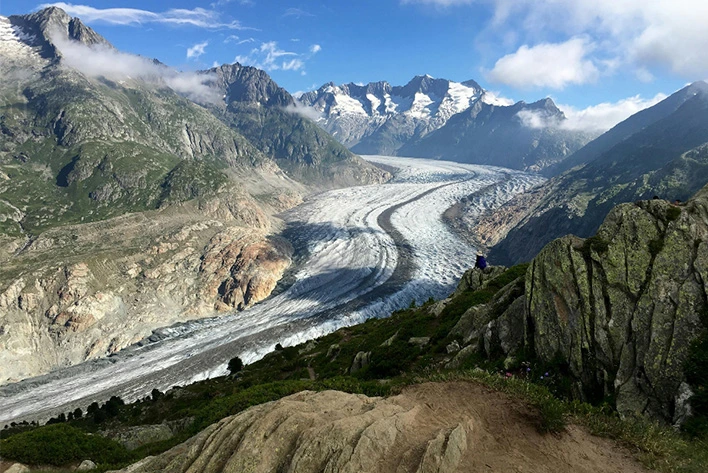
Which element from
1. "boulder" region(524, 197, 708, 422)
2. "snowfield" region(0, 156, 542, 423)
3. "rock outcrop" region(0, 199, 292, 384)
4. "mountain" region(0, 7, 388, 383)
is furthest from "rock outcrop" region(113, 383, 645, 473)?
"mountain" region(0, 7, 388, 383)

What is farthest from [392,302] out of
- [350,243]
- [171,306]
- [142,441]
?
[142,441]

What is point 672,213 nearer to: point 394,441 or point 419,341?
point 394,441

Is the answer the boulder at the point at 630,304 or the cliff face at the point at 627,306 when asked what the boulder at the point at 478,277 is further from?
the boulder at the point at 630,304

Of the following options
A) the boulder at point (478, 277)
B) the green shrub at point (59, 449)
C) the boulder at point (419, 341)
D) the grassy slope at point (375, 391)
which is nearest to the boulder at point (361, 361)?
the grassy slope at point (375, 391)

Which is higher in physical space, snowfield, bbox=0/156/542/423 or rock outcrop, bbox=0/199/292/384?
rock outcrop, bbox=0/199/292/384

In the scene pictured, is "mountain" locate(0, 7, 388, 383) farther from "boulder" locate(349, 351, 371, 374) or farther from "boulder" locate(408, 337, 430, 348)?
"boulder" locate(408, 337, 430, 348)

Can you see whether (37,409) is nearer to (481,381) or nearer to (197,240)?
(197,240)

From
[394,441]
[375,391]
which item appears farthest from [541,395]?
[375,391]
